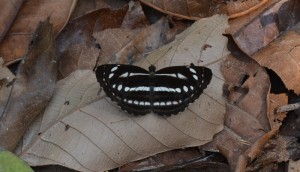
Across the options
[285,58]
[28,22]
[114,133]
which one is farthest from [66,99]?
[285,58]

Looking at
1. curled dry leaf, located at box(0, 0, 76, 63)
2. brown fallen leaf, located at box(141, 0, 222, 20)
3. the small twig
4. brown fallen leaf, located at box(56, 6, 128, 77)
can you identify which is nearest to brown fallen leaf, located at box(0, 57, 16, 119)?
curled dry leaf, located at box(0, 0, 76, 63)

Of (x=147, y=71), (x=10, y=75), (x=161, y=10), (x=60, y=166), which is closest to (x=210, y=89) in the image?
(x=147, y=71)

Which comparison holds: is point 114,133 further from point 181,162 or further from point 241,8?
point 241,8

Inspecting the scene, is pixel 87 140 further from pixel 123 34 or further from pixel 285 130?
pixel 285 130

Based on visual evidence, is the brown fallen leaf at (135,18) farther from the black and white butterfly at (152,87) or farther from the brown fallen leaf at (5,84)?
the brown fallen leaf at (5,84)

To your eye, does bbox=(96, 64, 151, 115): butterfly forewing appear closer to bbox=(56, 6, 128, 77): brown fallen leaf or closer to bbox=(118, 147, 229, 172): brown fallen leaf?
bbox=(118, 147, 229, 172): brown fallen leaf

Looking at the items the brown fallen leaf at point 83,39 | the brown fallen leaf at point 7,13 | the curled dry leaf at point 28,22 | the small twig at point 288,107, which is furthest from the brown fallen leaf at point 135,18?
A: the small twig at point 288,107
